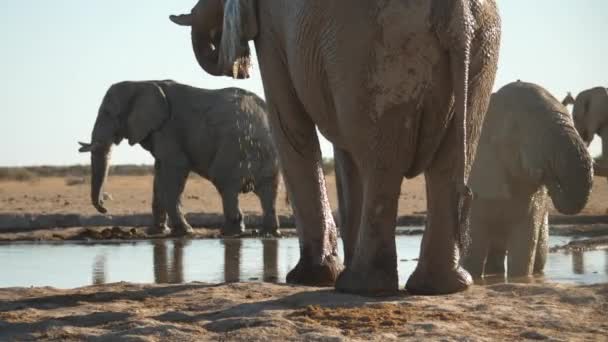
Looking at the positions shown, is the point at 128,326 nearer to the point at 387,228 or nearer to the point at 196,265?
the point at 387,228

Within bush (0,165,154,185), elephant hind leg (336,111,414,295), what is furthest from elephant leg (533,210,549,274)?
bush (0,165,154,185)

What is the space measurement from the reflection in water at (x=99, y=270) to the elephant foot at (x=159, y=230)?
14.6 ft

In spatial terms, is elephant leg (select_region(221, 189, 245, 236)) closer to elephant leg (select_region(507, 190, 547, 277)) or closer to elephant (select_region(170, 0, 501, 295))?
elephant leg (select_region(507, 190, 547, 277))

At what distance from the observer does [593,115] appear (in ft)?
60.4

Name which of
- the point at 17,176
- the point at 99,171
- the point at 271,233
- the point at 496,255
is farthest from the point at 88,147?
the point at 17,176

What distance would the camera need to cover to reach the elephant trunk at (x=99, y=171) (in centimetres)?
1555

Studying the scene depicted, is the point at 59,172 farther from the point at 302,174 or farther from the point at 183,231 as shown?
the point at 302,174

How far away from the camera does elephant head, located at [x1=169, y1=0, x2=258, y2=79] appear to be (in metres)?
6.64

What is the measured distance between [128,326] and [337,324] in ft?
2.62

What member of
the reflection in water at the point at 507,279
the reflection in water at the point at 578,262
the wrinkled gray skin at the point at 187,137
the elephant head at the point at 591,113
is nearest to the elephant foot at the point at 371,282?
the reflection in water at the point at 507,279

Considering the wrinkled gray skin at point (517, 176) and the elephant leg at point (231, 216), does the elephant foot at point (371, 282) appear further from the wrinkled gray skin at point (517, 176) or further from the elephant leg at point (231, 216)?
the elephant leg at point (231, 216)

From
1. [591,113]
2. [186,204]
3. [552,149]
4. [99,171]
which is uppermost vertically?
[591,113]

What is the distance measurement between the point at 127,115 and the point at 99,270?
23.8 ft

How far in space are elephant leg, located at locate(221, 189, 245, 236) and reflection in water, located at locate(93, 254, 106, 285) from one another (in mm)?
4037
